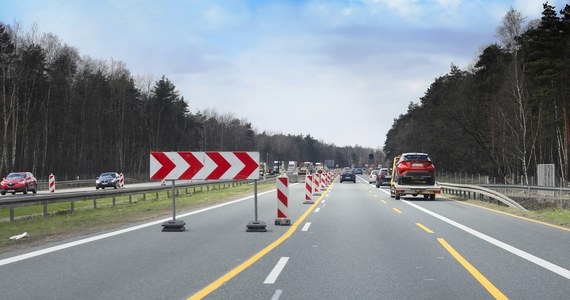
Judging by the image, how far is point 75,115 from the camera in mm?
71312

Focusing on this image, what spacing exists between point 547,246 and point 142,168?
8942 cm

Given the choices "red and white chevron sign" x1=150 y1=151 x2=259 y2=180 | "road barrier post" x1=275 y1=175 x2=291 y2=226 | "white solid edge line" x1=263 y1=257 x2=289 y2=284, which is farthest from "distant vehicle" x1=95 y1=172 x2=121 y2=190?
"white solid edge line" x1=263 y1=257 x2=289 y2=284

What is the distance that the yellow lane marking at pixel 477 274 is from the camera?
665 cm

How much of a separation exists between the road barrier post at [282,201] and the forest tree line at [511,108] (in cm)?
3394

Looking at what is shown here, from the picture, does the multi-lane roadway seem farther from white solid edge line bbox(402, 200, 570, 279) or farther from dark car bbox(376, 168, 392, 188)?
dark car bbox(376, 168, 392, 188)

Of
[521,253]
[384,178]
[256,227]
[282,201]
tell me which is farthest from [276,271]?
[384,178]

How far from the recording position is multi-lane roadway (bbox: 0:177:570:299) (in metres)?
6.80

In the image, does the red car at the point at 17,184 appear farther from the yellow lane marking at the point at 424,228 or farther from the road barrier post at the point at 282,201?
the yellow lane marking at the point at 424,228

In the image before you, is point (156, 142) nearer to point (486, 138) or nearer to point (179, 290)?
point (486, 138)

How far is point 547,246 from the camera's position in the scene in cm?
1087

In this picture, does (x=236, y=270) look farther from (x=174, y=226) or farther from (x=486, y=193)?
(x=486, y=193)

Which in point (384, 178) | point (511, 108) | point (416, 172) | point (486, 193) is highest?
point (511, 108)

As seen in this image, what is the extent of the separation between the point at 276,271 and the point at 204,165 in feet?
24.8

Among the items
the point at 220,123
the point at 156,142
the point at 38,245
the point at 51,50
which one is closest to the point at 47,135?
the point at 51,50
